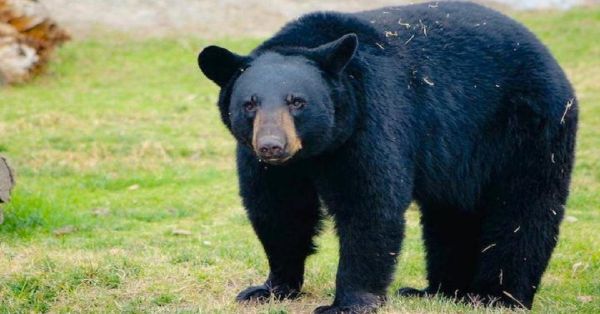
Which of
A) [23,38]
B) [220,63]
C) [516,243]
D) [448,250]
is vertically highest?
[220,63]

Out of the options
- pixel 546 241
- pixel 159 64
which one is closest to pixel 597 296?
pixel 546 241

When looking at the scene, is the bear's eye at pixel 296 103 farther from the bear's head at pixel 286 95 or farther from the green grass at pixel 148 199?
the green grass at pixel 148 199

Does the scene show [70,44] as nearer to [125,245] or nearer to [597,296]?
[125,245]

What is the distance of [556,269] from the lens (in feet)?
27.9

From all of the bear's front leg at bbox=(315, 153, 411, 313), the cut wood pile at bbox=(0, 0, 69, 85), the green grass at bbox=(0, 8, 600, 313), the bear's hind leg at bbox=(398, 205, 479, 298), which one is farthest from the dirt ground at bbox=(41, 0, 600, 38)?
the bear's front leg at bbox=(315, 153, 411, 313)

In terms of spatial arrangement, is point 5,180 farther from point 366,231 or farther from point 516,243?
point 516,243

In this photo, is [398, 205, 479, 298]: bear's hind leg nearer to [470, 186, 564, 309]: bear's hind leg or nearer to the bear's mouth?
[470, 186, 564, 309]: bear's hind leg

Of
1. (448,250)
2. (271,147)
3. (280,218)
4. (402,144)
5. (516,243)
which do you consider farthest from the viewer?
(448,250)

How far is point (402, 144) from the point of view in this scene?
6.13 meters

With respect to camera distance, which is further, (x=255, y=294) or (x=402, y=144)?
(x=255, y=294)

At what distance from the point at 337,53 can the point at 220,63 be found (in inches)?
28.1

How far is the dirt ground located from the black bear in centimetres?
1568

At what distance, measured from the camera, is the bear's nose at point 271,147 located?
538cm

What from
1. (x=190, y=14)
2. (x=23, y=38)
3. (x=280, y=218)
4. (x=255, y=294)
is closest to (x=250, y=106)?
(x=280, y=218)
